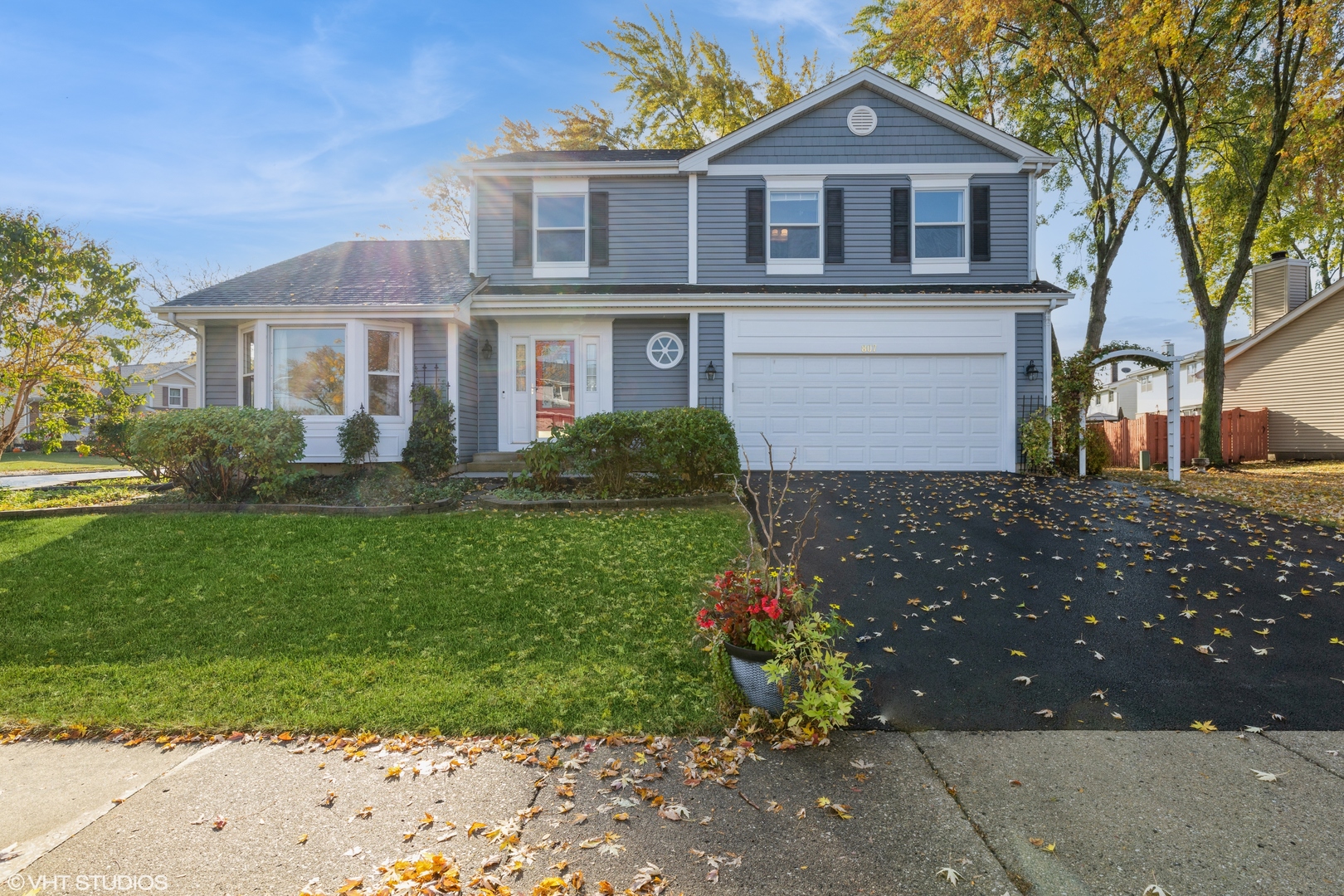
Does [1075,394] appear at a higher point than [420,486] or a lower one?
higher

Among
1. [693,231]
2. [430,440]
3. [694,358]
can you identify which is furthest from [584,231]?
[430,440]

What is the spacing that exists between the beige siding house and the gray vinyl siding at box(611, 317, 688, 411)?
1786 cm

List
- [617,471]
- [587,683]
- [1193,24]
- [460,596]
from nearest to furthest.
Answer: [587,683] → [460,596] → [617,471] → [1193,24]

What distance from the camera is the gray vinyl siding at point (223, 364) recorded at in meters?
11.4

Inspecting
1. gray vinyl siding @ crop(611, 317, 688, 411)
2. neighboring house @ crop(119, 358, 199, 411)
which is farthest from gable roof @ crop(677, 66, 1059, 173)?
neighboring house @ crop(119, 358, 199, 411)

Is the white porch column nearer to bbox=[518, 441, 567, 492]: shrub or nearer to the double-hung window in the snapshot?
the double-hung window

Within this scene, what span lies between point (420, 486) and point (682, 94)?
15.1 meters

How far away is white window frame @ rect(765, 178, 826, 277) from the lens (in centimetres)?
1223

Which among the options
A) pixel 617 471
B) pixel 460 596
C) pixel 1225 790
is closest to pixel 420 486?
pixel 617 471

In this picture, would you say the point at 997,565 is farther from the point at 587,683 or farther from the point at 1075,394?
the point at 1075,394

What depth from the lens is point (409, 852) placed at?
2.46 meters

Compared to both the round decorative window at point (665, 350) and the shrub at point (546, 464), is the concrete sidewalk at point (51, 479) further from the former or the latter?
the round decorative window at point (665, 350)

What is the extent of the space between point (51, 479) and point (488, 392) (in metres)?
9.82

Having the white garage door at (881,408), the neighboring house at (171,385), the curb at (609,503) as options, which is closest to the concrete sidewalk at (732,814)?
the curb at (609,503)
